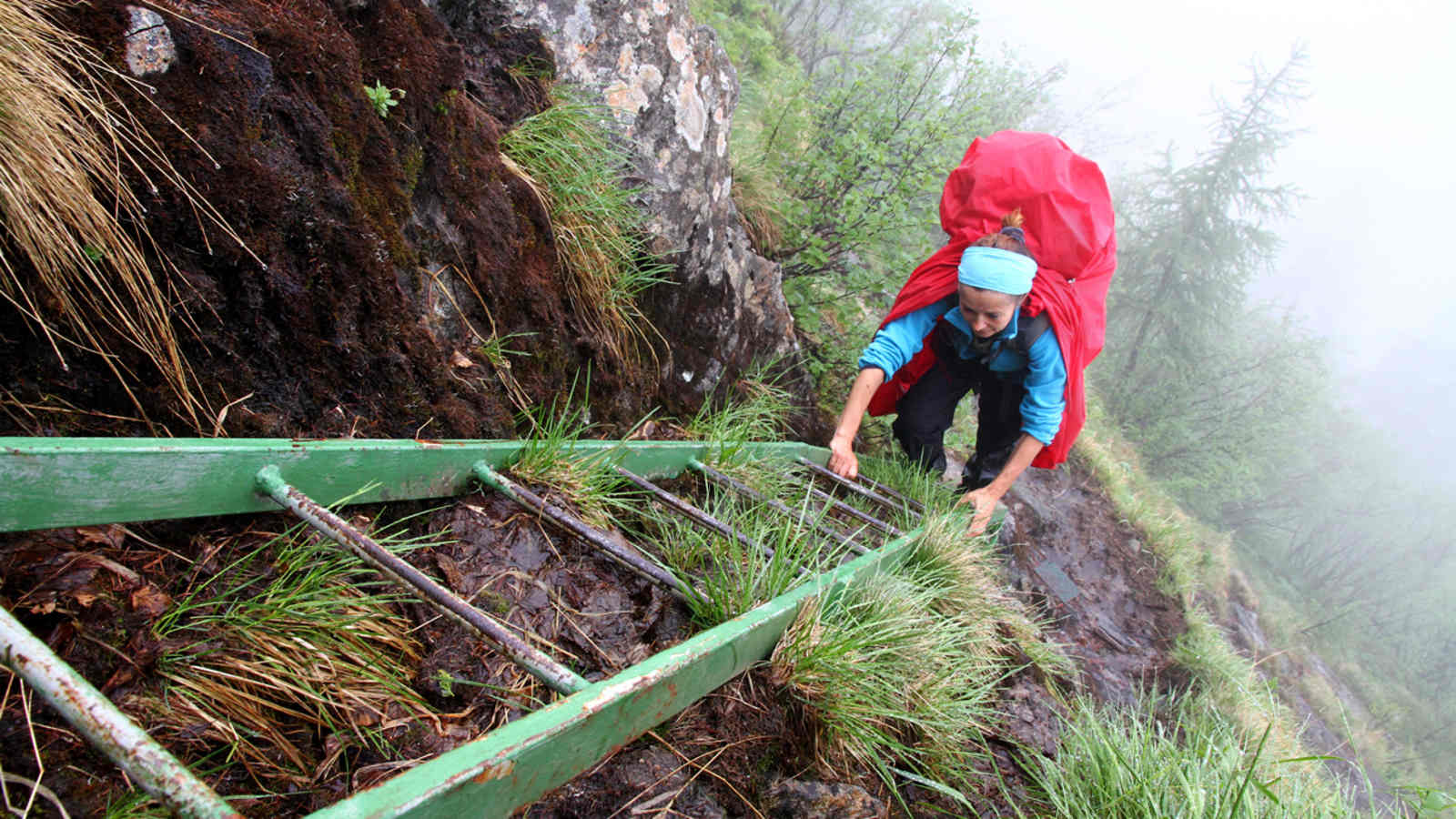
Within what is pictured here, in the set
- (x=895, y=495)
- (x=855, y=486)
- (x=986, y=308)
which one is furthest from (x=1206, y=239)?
(x=855, y=486)

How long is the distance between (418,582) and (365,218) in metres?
1.23

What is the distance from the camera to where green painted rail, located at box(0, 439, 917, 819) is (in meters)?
1.00

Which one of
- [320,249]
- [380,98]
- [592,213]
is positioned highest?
[380,98]

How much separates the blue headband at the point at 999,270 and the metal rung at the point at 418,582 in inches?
103

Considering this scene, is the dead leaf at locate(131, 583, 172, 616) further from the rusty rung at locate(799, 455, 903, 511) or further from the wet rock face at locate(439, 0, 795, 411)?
A: the rusty rung at locate(799, 455, 903, 511)

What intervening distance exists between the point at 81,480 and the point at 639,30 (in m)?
3.24

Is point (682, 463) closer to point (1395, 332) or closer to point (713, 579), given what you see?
point (713, 579)

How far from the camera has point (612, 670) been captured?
1.84m

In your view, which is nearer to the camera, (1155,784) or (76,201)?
(76,201)

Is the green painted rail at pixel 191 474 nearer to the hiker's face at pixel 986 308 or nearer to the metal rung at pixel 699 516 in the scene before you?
the metal rung at pixel 699 516

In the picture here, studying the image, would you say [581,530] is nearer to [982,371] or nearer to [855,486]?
[855,486]

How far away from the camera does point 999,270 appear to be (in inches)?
125

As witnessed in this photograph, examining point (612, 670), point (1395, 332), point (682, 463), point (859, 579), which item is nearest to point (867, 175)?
point (682, 463)

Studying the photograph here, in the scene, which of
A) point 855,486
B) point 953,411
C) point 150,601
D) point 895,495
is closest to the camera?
point 150,601
